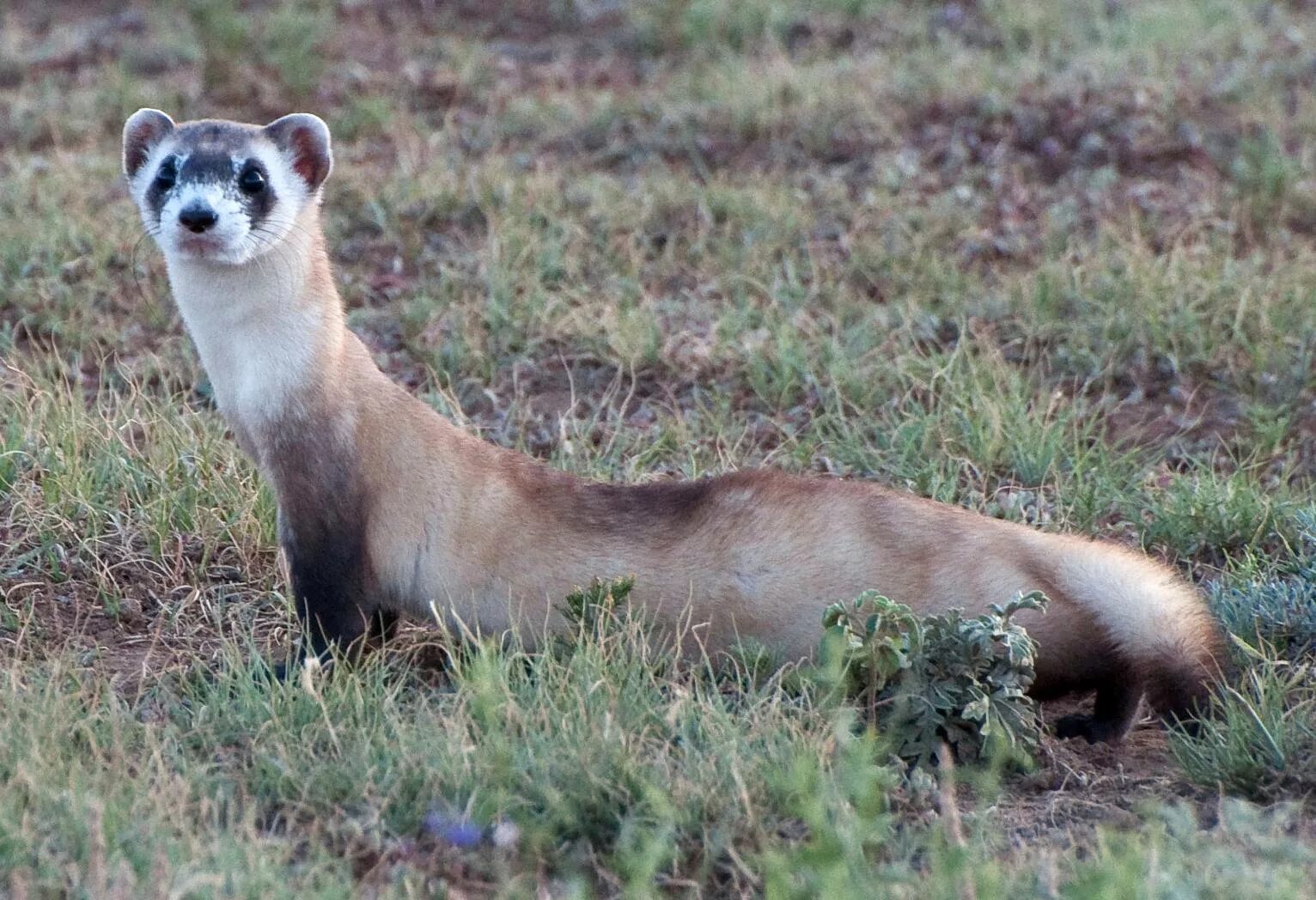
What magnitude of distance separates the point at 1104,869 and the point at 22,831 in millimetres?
1815

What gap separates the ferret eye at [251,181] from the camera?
12.9ft

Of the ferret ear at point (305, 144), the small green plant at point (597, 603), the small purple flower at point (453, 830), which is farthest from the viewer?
the ferret ear at point (305, 144)

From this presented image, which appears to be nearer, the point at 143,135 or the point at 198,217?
the point at 198,217

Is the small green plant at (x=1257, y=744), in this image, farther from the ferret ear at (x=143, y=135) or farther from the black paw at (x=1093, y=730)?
the ferret ear at (x=143, y=135)

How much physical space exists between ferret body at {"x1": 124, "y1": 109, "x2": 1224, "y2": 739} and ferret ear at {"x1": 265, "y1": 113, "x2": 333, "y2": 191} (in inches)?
5.0

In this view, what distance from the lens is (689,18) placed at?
898 cm

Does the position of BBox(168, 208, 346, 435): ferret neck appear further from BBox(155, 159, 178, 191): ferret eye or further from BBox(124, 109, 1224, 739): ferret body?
BBox(155, 159, 178, 191): ferret eye

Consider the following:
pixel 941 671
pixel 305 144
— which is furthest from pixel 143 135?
pixel 941 671

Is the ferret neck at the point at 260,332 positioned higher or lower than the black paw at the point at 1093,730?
higher

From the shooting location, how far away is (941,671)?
3512 mm

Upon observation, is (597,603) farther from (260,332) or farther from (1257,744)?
(1257,744)

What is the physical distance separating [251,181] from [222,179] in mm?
77

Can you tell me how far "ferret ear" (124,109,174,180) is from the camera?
13.6 feet

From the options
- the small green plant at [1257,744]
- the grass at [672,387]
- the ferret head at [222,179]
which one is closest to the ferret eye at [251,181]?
the ferret head at [222,179]
